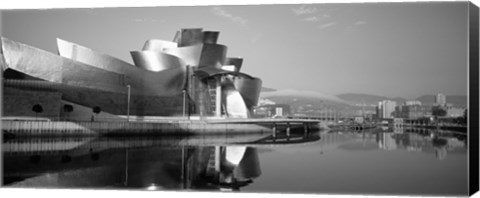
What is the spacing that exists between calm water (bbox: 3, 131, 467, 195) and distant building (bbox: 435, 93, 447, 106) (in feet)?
2.14

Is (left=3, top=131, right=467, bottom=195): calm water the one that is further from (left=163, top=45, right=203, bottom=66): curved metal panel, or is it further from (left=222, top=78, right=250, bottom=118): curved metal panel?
(left=222, top=78, right=250, bottom=118): curved metal panel

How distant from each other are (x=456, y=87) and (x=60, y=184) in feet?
21.8

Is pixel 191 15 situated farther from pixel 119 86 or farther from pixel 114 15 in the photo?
pixel 119 86

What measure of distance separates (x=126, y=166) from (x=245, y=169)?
7.80ft

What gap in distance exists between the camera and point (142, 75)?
20.6m

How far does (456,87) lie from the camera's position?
783cm

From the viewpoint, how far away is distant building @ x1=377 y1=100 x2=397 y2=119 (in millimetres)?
12312

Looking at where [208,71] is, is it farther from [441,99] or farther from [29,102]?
[441,99]

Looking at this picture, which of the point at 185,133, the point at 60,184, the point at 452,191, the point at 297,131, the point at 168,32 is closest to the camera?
the point at 452,191

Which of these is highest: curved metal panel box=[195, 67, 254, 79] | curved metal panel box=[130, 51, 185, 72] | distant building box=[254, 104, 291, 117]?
curved metal panel box=[130, 51, 185, 72]

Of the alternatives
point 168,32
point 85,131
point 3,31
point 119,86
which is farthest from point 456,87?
point 119,86

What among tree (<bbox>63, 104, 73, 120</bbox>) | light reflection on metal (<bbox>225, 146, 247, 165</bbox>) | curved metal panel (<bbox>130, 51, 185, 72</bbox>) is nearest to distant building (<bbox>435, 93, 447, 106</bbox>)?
light reflection on metal (<bbox>225, 146, 247, 165</bbox>)

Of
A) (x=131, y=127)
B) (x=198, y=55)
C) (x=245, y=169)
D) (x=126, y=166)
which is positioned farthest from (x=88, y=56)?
(x=245, y=169)

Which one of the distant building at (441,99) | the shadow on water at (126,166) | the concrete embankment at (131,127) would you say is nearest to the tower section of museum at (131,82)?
the concrete embankment at (131,127)
